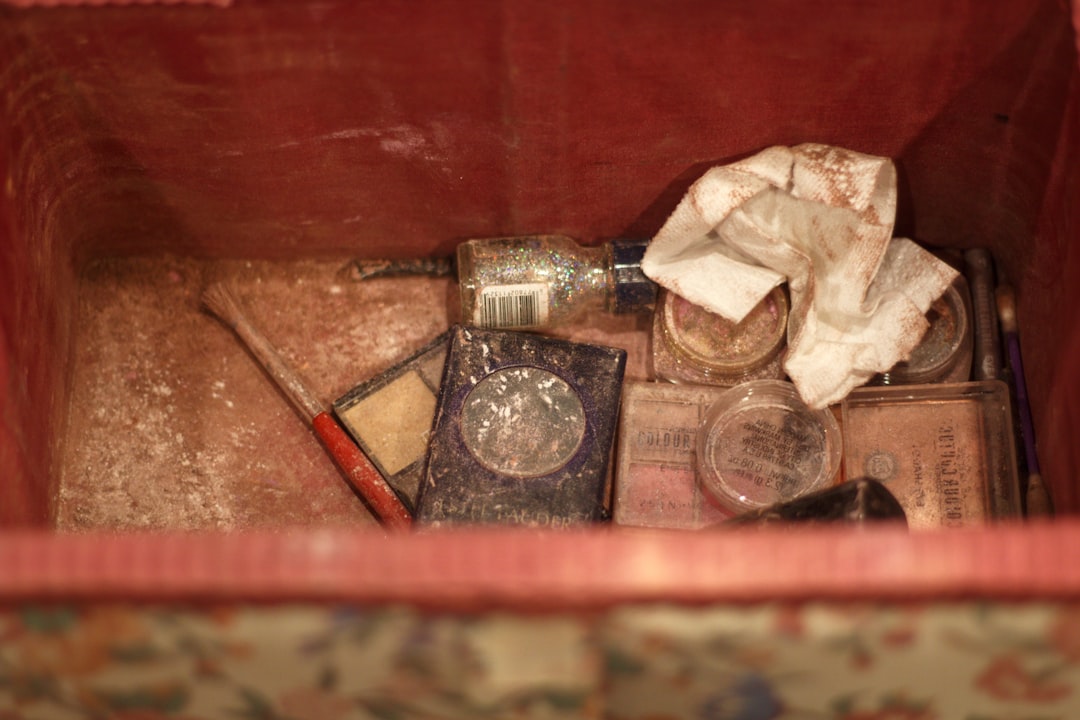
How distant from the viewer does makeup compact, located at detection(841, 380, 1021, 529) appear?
1.09m

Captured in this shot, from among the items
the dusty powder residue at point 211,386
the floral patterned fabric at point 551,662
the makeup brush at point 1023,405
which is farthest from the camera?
the dusty powder residue at point 211,386

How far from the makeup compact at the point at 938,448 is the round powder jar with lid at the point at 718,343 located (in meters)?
0.09

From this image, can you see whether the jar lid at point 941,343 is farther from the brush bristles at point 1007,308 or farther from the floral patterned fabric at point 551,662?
the floral patterned fabric at point 551,662

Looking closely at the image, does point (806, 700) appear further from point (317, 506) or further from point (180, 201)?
point (180, 201)

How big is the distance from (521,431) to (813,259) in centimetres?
34

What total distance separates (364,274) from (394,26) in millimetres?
327

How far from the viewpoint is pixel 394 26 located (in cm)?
101

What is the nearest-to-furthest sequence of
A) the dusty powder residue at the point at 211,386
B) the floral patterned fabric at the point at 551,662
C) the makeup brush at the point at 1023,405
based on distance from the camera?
1. the floral patterned fabric at the point at 551,662
2. the makeup brush at the point at 1023,405
3. the dusty powder residue at the point at 211,386

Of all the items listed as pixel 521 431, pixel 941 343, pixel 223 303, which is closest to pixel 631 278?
pixel 521 431

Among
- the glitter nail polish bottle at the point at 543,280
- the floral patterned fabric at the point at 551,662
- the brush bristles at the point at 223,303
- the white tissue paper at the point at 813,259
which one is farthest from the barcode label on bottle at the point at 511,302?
the floral patterned fabric at the point at 551,662

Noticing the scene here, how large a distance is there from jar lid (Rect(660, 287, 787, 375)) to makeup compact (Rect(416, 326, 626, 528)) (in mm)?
66

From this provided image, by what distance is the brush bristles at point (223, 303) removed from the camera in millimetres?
1212

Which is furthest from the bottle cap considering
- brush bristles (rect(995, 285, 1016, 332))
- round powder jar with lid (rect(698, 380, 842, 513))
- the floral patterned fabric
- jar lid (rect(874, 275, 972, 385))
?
the floral patterned fabric

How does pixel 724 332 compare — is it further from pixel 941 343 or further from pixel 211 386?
pixel 211 386
